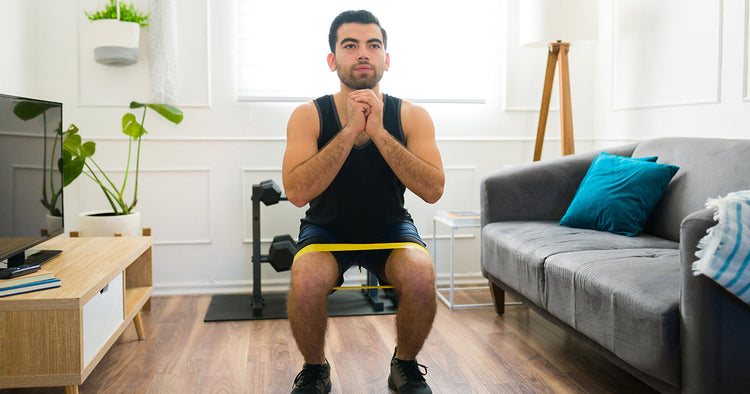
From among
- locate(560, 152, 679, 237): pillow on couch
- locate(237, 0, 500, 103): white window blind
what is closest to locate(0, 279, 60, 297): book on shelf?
locate(237, 0, 500, 103): white window blind

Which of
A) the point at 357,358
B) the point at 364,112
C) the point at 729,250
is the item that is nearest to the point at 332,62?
the point at 364,112

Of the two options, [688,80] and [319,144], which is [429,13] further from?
[319,144]

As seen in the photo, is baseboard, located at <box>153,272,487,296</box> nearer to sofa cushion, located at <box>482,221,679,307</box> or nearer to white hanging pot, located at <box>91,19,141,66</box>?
sofa cushion, located at <box>482,221,679,307</box>

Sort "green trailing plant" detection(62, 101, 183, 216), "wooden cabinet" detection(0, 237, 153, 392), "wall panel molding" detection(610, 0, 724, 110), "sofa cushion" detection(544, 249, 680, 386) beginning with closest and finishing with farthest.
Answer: "sofa cushion" detection(544, 249, 680, 386) → "wooden cabinet" detection(0, 237, 153, 392) → "wall panel molding" detection(610, 0, 724, 110) → "green trailing plant" detection(62, 101, 183, 216)

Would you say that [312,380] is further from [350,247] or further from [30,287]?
[30,287]

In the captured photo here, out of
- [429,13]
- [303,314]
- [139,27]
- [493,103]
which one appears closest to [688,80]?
[493,103]

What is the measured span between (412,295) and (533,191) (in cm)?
123

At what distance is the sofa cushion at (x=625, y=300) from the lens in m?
1.52

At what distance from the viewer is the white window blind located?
3.43 meters

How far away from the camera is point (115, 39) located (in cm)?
312

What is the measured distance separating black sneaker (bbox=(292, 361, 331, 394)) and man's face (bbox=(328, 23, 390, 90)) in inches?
36.7

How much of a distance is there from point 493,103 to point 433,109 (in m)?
0.37

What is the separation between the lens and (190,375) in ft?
7.11

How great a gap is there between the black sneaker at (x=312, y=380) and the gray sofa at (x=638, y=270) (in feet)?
2.64
